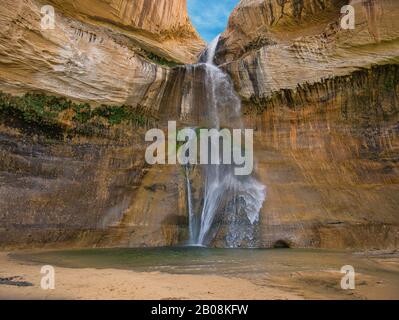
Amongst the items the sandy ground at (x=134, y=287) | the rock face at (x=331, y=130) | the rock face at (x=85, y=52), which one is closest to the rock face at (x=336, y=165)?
the rock face at (x=331, y=130)

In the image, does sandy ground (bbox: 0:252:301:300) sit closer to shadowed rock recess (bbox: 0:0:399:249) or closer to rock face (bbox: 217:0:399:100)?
shadowed rock recess (bbox: 0:0:399:249)

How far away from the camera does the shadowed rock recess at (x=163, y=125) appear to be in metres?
11.0

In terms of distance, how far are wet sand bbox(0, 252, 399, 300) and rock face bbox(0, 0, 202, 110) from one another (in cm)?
685

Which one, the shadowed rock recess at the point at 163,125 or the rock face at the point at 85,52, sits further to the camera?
the shadowed rock recess at the point at 163,125

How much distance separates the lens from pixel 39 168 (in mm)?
11266

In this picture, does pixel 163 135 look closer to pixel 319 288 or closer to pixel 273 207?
pixel 273 207

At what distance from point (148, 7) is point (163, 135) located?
729 cm

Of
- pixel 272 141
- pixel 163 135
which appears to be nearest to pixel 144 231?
pixel 163 135

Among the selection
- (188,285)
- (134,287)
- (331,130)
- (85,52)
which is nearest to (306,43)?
(331,130)

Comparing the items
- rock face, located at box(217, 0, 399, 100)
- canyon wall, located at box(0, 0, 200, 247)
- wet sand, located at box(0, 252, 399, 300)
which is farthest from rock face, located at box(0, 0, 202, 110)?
wet sand, located at box(0, 252, 399, 300)

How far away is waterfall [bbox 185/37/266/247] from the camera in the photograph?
1240 cm

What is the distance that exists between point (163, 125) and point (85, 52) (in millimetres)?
4061

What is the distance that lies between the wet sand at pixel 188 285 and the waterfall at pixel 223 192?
6.14m

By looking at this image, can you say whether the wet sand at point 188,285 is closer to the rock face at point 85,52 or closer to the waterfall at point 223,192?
the waterfall at point 223,192
